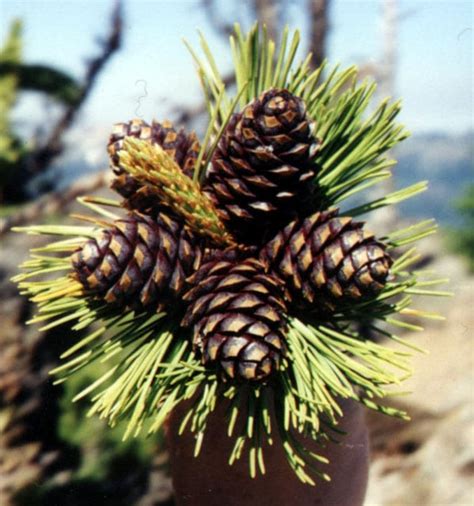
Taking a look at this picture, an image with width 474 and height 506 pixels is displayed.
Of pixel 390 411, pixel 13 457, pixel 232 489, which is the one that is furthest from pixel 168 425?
pixel 13 457

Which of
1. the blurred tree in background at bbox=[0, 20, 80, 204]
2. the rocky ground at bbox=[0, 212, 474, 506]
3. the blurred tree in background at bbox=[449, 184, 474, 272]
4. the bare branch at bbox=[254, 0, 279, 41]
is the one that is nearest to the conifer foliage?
the rocky ground at bbox=[0, 212, 474, 506]

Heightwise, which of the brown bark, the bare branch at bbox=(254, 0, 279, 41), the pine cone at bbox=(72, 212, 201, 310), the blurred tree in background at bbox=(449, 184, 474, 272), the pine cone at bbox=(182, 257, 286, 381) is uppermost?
the bare branch at bbox=(254, 0, 279, 41)

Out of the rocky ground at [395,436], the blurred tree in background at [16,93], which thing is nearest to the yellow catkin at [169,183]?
the rocky ground at [395,436]

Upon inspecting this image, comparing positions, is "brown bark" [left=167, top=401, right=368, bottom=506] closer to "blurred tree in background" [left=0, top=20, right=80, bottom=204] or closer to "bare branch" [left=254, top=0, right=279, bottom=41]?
"bare branch" [left=254, top=0, right=279, bottom=41]

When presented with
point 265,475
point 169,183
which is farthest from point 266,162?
point 265,475

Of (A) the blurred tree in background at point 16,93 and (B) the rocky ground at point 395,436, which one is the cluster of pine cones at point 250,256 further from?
(A) the blurred tree in background at point 16,93

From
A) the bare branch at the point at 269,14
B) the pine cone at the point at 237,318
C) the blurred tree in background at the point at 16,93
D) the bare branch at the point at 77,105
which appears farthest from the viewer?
the blurred tree in background at the point at 16,93
